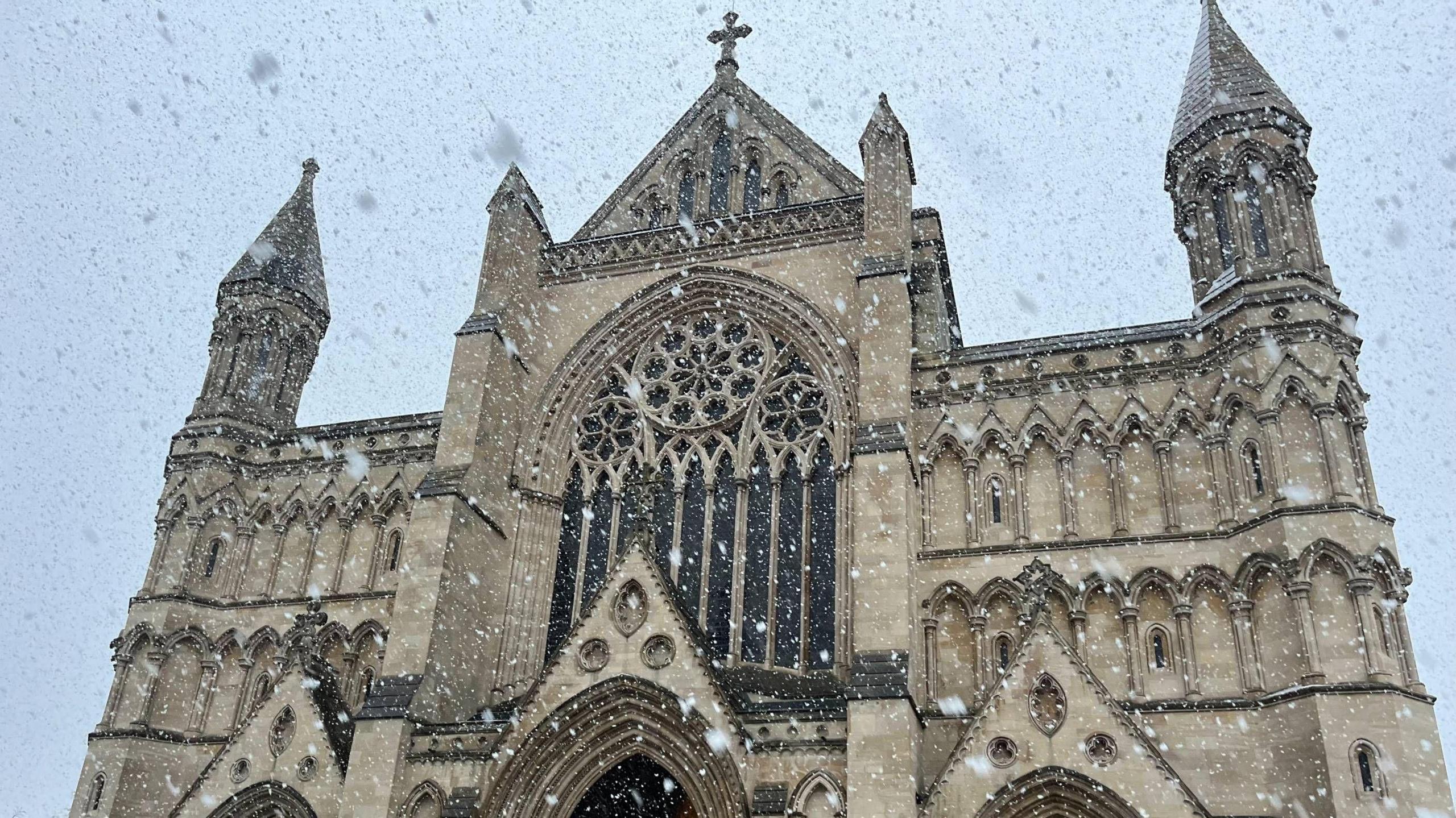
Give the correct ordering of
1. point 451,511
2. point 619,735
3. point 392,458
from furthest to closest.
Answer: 1. point 392,458
2. point 451,511
3. point 619,735

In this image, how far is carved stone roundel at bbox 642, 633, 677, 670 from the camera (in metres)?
17.2

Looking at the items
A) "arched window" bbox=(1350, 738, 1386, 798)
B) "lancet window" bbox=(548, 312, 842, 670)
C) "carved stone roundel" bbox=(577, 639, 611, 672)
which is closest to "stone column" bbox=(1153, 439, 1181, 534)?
"arched window" bbox=(1350, 738, 1386, 798)

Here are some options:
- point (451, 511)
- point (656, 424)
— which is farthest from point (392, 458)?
point (656, 424)

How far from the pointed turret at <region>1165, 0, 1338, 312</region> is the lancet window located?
7.16 metres

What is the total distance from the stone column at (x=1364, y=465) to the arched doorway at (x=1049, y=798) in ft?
19.8

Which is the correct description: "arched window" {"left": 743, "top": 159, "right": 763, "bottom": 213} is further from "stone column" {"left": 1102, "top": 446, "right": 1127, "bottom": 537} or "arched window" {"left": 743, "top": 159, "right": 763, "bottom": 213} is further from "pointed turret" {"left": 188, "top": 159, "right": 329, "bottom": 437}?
"pointed turret" {"left": 188, "top": 159, "right": 329, "bottom": 437}

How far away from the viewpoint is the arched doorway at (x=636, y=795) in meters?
18.0

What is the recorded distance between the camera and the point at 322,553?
2298 cm

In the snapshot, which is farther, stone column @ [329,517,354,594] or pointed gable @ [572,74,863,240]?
pointed gable @ [572,74,863,240]

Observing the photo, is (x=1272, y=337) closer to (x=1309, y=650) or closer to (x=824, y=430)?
(x=1309, y=650)

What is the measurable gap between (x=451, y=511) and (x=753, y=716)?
6.60 metres

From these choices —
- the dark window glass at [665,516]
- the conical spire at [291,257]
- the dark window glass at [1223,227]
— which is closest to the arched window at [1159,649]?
the dark window glass at [1223,227]

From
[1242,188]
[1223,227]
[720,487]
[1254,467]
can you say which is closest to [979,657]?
[1254,467]

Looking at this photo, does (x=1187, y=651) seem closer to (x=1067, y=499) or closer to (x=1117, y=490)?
(x=1117, y=490)
